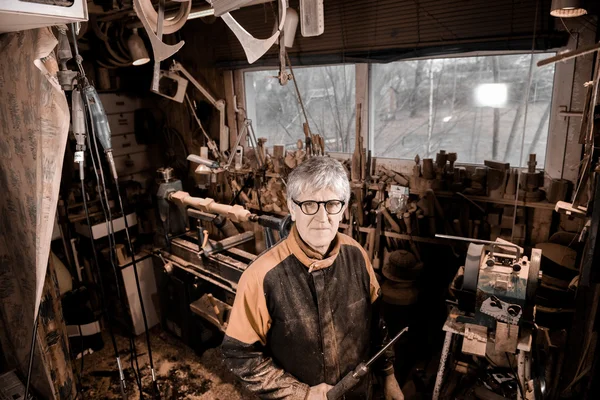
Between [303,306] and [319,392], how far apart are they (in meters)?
0.38

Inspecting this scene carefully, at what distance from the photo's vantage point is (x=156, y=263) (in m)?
3.70

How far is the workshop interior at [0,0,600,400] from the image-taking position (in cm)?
180

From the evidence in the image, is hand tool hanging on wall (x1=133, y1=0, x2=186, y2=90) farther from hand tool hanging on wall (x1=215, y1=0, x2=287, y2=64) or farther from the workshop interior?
hand tool hanging on wall (x1=215, y1=0, x2=287, y2=64)

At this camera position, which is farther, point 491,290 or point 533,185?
point 533,185

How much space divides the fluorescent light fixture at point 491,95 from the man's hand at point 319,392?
8.68 feet

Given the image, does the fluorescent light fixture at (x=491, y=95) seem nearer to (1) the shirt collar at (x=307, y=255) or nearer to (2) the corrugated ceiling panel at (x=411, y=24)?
(2) the corrugated ceiling panel at (x=411, y=24)

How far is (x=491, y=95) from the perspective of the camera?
3.26 meters

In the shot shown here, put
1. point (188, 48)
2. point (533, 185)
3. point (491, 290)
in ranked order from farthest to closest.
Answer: point (188, 48), point (533, 185), point (491, 290)

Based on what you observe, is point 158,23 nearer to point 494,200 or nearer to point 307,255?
point 307,255

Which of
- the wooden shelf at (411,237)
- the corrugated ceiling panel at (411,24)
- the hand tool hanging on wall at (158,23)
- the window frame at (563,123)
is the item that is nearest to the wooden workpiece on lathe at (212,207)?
the wooden shelf at (411,237)

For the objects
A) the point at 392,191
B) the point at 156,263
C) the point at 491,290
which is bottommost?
the point at 156,263

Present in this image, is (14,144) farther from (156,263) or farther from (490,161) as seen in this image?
(490,161)

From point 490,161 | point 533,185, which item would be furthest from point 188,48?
point 533,185

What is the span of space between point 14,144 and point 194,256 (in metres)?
1.66
